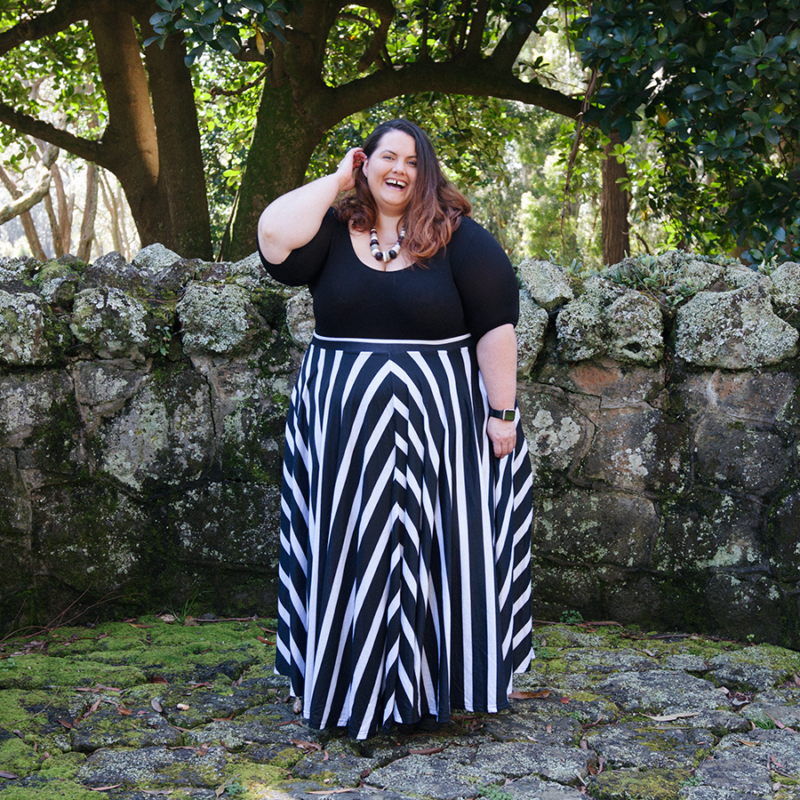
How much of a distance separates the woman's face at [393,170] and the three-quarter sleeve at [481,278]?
21 centimetres

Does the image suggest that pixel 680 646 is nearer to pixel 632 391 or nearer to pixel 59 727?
pixel 632 391

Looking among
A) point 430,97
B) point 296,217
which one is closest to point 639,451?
point 296,217

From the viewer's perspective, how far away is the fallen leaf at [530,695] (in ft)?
9.46

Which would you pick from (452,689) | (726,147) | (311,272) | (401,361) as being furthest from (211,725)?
(726,147)

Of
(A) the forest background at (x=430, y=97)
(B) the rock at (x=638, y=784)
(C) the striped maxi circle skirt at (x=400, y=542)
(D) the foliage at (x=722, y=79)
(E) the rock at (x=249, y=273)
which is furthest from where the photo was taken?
(A) the forest background at (x=430, y=97)

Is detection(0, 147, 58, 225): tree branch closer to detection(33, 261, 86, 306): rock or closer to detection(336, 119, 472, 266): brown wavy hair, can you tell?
detection(33, 261, 86, 306): rock

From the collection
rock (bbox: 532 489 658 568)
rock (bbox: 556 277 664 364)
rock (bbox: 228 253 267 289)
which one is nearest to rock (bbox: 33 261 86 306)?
rock (bbox: 228 253 267 289)

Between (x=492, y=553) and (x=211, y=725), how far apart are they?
1.00 m

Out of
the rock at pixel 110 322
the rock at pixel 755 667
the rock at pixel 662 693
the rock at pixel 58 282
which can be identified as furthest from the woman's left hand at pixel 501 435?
the rock at pixel 58 282

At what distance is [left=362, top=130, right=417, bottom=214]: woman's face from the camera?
2.59 meters

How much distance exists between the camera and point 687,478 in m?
3.36

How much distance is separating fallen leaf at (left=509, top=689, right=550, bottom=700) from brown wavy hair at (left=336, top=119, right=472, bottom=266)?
58.0 inches

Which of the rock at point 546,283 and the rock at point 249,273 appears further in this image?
the rock at point 249,273

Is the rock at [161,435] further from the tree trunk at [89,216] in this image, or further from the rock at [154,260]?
the tree trunk at [89,216]
